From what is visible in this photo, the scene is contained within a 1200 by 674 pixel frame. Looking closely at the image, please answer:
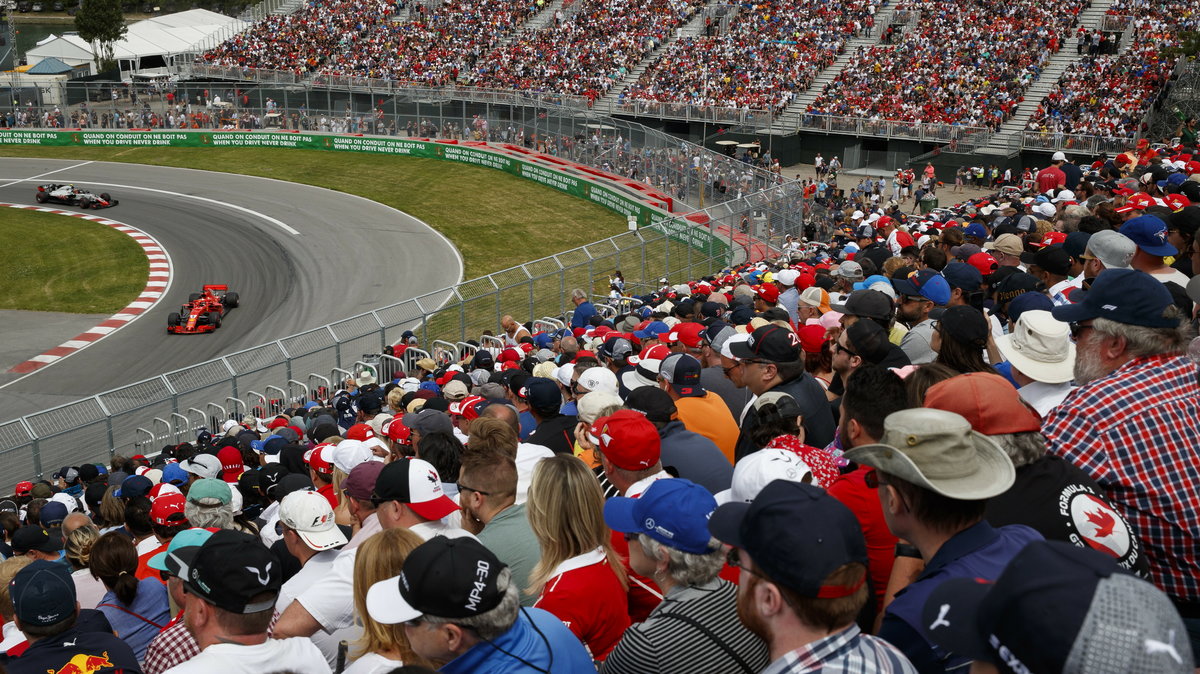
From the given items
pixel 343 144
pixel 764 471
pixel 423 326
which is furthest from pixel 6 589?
pixel 343 144

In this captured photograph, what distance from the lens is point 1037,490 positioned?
4156 millimetres

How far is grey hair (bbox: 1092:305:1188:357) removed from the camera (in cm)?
484

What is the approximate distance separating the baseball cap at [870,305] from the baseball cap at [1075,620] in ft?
18.1

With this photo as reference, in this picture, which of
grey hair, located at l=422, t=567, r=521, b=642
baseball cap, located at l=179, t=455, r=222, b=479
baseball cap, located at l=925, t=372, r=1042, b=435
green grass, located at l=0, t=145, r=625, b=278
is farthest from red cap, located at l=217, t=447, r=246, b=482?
green grass, located at l=0, t=145, r=625, b=278

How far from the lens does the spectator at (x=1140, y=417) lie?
4.25 m

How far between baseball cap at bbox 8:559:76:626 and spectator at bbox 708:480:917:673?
11.6ft

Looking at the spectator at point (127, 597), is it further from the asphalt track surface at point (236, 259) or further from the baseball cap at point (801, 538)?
the asphalt track surface at point (236, 259)

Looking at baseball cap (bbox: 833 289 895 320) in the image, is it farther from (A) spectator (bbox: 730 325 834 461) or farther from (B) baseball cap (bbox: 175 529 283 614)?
(B) baseball cap (bbox: 175 529 283 614)

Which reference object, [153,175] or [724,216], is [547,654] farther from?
[153,175]

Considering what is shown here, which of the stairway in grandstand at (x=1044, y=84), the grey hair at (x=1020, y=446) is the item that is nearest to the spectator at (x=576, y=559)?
the grey hair at (x=1020, y=446)

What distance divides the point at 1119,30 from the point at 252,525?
4237cm

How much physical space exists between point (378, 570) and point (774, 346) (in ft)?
11.3

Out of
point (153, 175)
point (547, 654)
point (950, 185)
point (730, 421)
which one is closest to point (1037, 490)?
point (547, 654)

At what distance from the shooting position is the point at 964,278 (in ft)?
30.2
